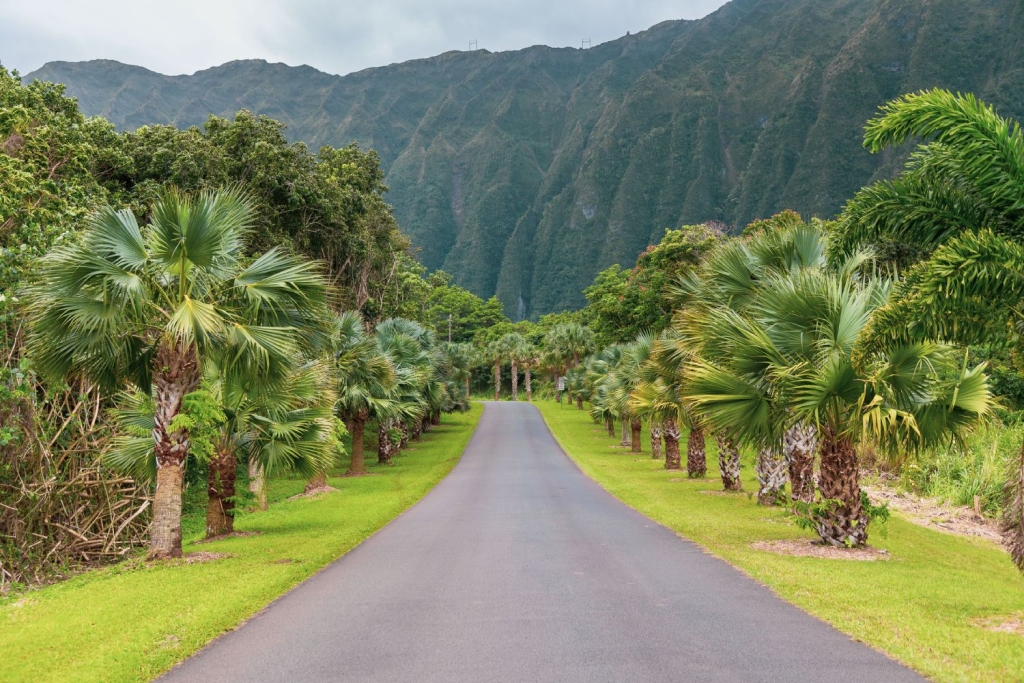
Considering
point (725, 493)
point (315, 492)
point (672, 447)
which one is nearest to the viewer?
point (725, 493)

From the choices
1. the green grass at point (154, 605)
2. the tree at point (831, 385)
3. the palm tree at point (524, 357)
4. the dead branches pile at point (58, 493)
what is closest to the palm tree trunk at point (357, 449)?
the green grass at point (154, 605)

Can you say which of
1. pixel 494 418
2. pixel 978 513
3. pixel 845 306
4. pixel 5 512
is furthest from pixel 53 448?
pixel 494 418

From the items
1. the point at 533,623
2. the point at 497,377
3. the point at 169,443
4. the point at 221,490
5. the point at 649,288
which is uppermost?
the point at 649,288

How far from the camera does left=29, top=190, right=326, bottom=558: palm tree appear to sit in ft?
35.9

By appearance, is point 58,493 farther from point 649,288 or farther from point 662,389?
point 649,288

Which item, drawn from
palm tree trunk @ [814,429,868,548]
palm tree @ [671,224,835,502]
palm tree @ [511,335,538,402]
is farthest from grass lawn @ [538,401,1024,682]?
palm tree @ [511,335,538,402]

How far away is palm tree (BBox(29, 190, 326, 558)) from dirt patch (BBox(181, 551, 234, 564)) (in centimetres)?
25

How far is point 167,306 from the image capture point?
1230 cm

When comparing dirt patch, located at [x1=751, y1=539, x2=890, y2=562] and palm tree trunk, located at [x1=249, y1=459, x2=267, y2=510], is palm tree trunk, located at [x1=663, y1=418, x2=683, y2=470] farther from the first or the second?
dirt patch, located at [x1=751, y1=539, x2=890, y2=562]

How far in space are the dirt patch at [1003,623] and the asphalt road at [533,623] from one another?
1677 millimetres

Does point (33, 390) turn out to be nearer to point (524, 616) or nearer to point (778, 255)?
point (524, 616)

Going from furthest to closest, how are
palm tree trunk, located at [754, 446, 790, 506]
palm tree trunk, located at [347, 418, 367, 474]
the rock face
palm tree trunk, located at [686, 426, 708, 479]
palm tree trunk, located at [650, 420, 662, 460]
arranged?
1. the rock face
2. palm tree trunk, located at [650, 420, 662, 460]
3. palm tree trunk, located at [347, 418, 367, 474]
4. palm tree trunk, located at [686, 426, 708, 479]
5. palm tree trunk, located at [754, 446, 790, 506]

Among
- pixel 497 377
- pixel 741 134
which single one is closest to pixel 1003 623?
pixel 497 377

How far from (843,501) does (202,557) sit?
10611 millimetres
